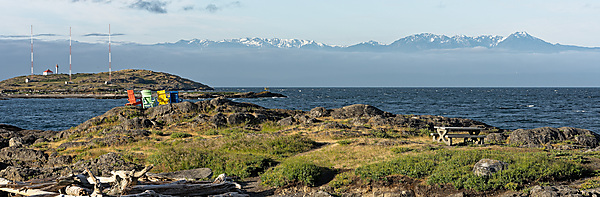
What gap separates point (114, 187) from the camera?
486 inches

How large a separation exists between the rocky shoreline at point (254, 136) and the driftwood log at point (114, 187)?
2.11 metres

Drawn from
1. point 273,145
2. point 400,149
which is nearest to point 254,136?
point 273,145

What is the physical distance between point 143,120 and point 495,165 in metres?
24.0

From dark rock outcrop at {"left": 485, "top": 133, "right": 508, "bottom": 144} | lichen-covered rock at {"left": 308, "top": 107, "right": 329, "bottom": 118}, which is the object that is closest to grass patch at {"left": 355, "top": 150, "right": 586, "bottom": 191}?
dark rock outcrop at {"left": 485, "top": 133, "right": 508, "bottom": 144}

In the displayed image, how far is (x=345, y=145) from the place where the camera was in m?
21.7

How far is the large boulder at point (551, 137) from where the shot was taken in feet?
77.0

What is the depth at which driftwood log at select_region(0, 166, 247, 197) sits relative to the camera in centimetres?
1166

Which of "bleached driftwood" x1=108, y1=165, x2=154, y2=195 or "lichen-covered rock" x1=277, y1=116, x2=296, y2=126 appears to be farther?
"lichen-covered rock" x1=277, y1=116, x2=296, y2=126

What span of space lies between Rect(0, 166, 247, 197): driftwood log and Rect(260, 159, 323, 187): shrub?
1801 millimetres

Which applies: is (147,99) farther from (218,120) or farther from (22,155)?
(22,155)

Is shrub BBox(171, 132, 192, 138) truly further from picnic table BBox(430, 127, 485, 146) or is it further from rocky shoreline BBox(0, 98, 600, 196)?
picnic table BBox(430, 127, 485, 146)

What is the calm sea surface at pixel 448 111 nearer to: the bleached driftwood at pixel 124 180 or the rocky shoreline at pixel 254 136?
the rocky shoreline at pixel 254 136

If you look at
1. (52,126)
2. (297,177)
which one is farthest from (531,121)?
(52,126)

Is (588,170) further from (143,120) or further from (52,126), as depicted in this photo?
(52,126)
